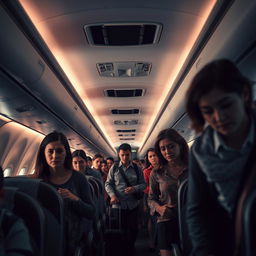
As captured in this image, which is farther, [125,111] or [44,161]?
[125,111]

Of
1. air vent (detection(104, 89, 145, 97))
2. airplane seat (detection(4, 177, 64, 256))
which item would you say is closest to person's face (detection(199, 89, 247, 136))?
airplane seat (detection(4, 177, 64, 256))

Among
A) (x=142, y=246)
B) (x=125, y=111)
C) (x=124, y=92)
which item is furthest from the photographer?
(x=125, y=111)

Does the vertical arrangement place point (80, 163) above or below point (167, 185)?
above

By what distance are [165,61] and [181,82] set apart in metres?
0.50

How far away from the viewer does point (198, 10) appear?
327 cm

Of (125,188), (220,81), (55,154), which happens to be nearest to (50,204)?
(55,154)

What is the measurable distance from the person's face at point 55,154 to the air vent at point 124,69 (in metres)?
2.49

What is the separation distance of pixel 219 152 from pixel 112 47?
3.37 metres

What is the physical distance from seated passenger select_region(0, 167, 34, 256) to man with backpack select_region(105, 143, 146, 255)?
301cm

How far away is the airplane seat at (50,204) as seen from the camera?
204cm

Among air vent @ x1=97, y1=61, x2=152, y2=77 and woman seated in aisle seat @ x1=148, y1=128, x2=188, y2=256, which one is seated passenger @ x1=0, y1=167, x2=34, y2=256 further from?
air vent @ x1=97, y1=61, x2=152, y2=77

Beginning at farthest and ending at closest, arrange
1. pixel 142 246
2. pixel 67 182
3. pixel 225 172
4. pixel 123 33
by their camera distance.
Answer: pixel 142 246, pixel 123 33, pixel 67 182, pixel 225 172

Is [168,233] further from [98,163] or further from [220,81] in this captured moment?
[98,163]

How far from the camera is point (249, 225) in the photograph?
94 cm
